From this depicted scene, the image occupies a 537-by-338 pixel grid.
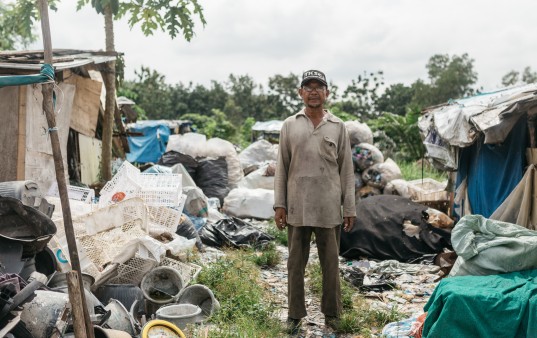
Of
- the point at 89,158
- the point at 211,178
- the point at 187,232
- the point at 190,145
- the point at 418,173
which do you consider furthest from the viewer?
the point at 418,173

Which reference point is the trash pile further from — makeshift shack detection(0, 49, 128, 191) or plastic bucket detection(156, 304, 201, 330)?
makeshift shack detection(0, 49, 128, 191)

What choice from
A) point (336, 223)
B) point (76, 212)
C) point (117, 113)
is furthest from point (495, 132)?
point (117, 113)

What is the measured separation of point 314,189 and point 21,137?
142 inches

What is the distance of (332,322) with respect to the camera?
4410 millimetres

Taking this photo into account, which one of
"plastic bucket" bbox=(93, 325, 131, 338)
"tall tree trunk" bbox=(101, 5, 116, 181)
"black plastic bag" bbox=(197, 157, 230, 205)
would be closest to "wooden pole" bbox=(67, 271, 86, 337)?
"plastic bucket" bbox=(93, 325, 131, 338)

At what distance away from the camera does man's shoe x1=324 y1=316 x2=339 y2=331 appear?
172 inches

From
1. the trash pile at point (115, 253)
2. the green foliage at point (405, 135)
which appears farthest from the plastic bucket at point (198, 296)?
the green foliage at point (405, 135)

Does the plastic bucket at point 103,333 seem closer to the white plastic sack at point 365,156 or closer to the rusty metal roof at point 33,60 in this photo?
the rusty metal roof at point 33,60

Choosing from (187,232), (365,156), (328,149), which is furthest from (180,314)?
(365,156)

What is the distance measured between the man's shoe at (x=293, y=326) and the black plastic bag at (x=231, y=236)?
3087 millimetres

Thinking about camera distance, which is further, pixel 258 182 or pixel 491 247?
pixel 258 182

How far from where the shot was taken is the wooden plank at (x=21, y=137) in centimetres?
589

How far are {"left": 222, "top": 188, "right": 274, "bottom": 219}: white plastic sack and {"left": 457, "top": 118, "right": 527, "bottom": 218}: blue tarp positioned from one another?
3.68 meters

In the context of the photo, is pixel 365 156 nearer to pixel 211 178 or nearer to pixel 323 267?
pixel 211 178
